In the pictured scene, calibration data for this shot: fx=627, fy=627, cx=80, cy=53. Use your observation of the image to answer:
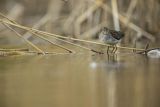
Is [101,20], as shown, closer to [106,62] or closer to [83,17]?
[83,17]

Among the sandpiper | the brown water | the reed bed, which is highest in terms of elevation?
the reed bed

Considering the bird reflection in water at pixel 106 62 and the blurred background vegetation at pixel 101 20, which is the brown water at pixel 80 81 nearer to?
the bird reflection in water at pixel 106 62

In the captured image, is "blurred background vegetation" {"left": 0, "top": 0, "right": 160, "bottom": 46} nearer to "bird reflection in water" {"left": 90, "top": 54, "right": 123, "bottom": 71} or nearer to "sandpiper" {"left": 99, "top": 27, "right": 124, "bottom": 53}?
"sandpiper" {"left": 99, "top": 27, "right": 124, "bottom": 53}

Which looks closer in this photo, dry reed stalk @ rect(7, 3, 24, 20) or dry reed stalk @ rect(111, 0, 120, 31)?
dry reed stalk @ rect(111, 0, 120, 31)

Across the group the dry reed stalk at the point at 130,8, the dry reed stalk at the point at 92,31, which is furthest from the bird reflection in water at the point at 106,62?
the dry reed stalk at the point at 92,31

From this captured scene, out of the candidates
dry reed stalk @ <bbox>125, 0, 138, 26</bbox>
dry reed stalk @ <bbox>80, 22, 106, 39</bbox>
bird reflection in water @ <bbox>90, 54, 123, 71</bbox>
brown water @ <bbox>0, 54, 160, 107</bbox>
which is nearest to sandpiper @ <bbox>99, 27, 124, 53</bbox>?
bird reflection in water @ <bbox>90, 54, 123, 71</bbox>

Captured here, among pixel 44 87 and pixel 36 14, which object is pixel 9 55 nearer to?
pixel 44 87
